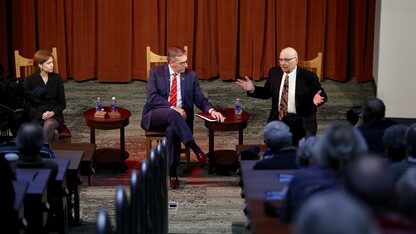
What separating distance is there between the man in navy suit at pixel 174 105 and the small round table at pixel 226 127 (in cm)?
8

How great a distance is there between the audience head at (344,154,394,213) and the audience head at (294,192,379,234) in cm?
14

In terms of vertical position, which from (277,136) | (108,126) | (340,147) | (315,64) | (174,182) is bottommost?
(174,182)

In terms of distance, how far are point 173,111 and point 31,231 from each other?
2599 millimetres

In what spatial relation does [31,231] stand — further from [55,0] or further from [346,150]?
[55,0]

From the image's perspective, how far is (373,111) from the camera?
5852 millimetres

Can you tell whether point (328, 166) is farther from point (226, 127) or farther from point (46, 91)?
point (46, 91)

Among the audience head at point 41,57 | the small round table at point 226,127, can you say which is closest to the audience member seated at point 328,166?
the small round table at point 226,127

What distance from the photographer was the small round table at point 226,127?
291 inches

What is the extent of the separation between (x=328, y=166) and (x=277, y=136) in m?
1.42

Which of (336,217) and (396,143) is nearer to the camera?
(336,217)

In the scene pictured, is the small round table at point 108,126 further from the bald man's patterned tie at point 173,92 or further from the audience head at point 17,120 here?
the audience head at point 17,120

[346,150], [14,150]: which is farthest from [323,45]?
[346,150]

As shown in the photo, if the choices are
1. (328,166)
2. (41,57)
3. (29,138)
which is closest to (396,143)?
(328,166)

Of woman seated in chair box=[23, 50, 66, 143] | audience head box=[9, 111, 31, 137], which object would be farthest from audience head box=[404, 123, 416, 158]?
woman seated in chair box=[23, 50, 66, 143]
